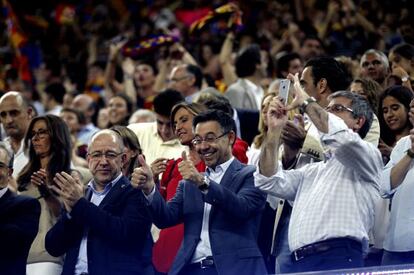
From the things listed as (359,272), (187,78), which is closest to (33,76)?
(187,78)

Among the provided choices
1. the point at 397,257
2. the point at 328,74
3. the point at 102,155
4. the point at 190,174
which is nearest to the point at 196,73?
the point at 328,74

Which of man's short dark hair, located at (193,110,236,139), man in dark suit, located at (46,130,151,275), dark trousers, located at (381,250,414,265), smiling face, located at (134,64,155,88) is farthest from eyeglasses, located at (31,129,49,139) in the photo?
smiling face, located at (134,64,155,88)

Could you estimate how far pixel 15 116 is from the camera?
10742mm

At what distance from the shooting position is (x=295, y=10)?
17.4 meters

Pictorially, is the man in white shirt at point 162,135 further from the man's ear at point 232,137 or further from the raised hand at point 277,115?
the raised hand at point 277,115

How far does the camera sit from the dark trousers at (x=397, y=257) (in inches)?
312

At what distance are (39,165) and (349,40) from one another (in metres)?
6.17

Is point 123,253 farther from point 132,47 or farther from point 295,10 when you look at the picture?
point 295,10

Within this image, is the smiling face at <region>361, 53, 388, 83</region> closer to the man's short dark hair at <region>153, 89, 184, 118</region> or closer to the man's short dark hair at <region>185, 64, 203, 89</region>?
the man's short dark hair at <region>153, 89, 184, 118</region>

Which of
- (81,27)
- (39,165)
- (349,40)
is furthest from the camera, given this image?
(81,27)

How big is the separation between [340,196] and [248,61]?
14.6 ft

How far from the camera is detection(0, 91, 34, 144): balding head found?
10711 millimetres

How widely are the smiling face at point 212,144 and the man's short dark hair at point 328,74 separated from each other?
0.86 meters

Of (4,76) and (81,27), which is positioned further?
(81,27)
